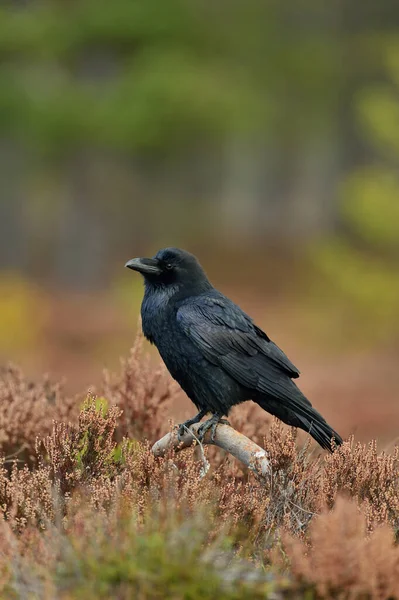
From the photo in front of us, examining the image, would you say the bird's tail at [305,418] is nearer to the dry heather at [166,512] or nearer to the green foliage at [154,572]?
the dry heather at [166,512]

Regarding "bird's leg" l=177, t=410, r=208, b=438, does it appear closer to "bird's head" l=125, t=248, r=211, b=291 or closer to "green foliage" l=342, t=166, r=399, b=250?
"bird's head" l=125, t=248, r=211, b=291

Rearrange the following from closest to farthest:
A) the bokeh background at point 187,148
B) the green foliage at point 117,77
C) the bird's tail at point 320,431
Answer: the bird's tail at point 320,431
the bokeh background at point 187,148
the green foliage at point 117,77

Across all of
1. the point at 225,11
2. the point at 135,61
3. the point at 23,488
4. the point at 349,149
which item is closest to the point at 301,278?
the point at 349,149

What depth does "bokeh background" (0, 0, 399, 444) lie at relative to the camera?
1453cm

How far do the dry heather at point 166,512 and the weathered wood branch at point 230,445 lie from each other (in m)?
0.06

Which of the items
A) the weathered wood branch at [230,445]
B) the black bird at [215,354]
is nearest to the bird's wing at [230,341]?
the black bird at [215,354]

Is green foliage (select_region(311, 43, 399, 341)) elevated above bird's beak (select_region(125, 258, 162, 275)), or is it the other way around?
green foliage (select_region(311, 43, 399, 341))

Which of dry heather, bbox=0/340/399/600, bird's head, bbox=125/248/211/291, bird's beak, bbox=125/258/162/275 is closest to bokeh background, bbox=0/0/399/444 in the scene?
dry heather, bbox=0/340/399/600

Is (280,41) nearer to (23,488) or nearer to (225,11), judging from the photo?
(225,11)

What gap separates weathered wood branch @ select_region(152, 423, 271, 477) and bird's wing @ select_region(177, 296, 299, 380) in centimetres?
33

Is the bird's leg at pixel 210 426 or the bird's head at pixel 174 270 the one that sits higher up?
the bird's head at pixel 174 270

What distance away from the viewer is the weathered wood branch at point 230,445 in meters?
3.76

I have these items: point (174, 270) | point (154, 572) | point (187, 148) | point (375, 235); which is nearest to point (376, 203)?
point (375, 235)

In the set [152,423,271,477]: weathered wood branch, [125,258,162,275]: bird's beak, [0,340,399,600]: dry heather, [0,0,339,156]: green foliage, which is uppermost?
[0,0,339,156]: green foliage
